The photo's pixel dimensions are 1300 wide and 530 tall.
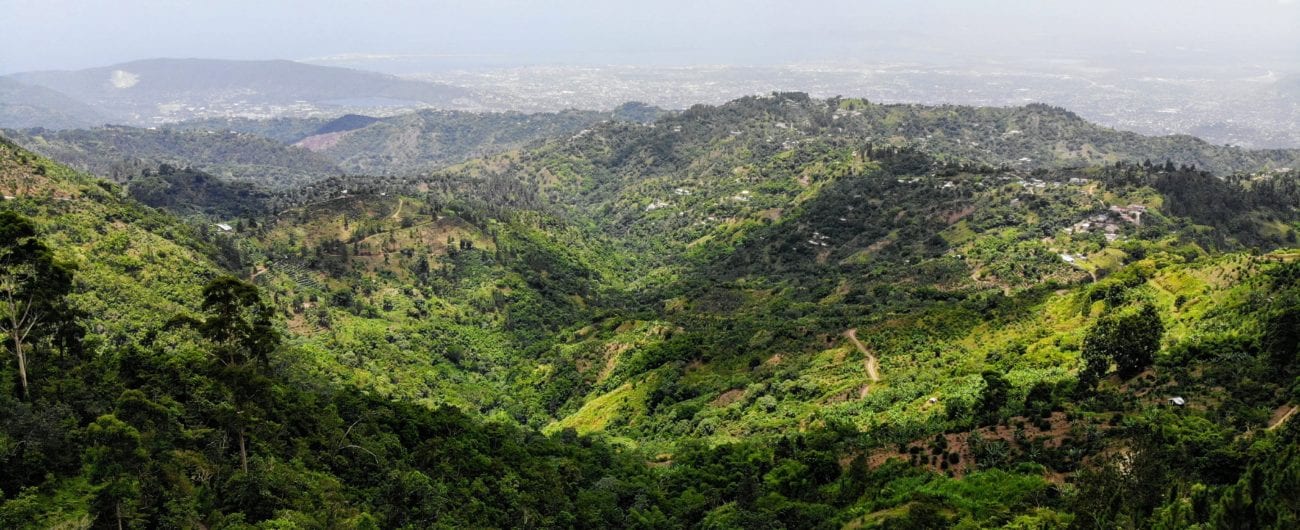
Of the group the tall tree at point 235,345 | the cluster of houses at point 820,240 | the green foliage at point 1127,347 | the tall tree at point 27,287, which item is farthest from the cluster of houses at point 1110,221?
the tall tree at point 27,287

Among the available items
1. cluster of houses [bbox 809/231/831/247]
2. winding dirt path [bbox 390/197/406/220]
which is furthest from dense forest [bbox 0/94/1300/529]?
winding dirt path [bbox 390/197/406/220]

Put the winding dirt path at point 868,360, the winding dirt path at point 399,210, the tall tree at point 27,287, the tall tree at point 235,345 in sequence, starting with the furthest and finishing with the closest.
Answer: the winding dirt path at point 399,210, the winding dirt path at point 868,360, the tall tree at point 235,345, the tall tree at point 27,287

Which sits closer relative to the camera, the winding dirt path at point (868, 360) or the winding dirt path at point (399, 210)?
the winding dirt path at point (868, 360)

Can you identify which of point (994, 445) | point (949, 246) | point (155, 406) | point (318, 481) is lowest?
point (949, 246)

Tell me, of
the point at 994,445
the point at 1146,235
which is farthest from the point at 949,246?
the point at 994,445

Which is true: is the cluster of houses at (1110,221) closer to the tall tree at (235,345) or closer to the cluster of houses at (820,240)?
the cluster of houses at (820,240)

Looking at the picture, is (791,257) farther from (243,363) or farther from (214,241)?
(243,363)
